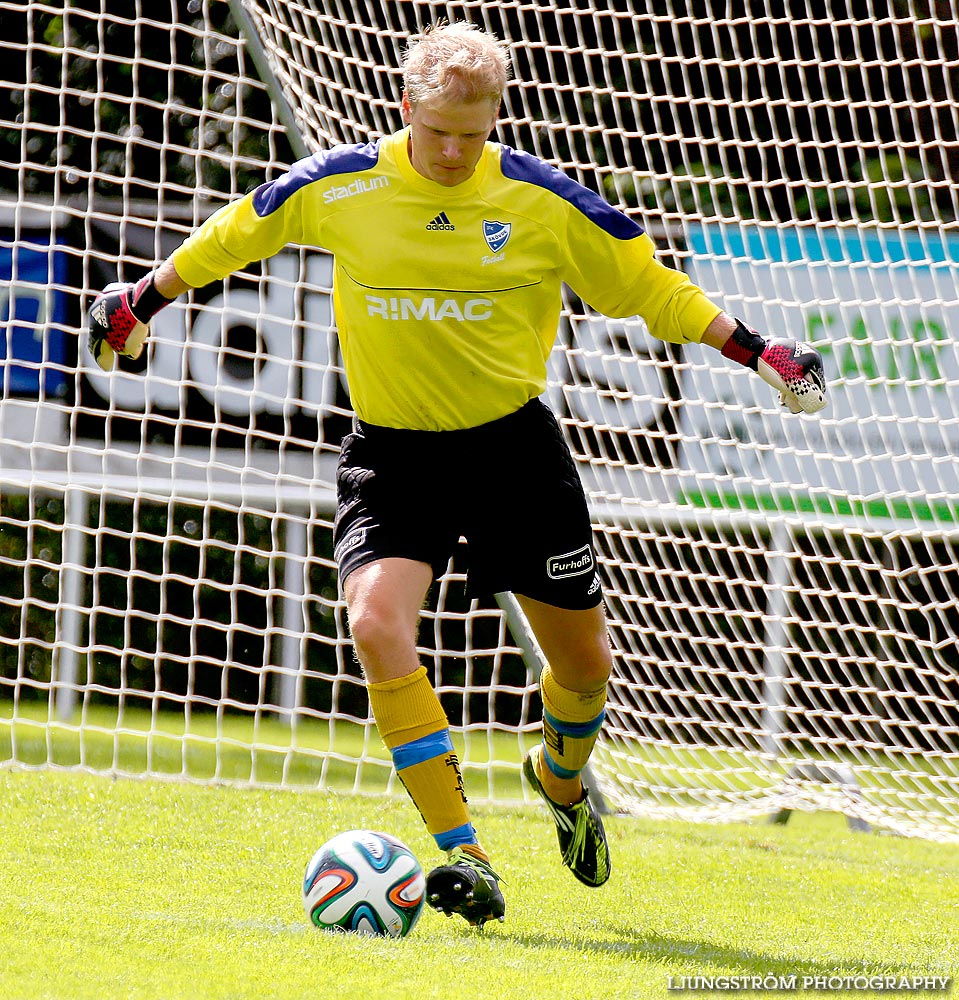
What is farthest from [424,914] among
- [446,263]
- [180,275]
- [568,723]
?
[180,275]

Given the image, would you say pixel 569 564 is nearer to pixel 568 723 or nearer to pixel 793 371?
pixel 568 723

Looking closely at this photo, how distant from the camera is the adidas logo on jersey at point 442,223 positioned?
10.7 ft

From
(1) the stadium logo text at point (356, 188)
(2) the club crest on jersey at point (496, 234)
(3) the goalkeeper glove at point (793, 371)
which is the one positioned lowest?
(3) the goalkeeper glove at point (793, 371)

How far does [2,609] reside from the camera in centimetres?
877

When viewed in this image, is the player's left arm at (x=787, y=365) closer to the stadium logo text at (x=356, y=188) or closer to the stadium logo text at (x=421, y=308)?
the stadium logo text at (x=421, y=308)

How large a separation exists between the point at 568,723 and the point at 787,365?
3.94 feet

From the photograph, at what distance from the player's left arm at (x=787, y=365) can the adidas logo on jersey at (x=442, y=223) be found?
70 centimetres

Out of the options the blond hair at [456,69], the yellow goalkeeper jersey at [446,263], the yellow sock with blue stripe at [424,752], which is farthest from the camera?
the yellow goalkeeper jersey at [446,263]

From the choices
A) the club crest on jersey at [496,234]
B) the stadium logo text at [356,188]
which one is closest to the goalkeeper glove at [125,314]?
the stadium logo text at [356,188]

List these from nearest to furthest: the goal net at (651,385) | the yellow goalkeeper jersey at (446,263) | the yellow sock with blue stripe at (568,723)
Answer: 1. the yellow goalkeeper jersey at (446,263)
2. the yellow sock with blue stripe at (568,723)
3. the goal net at (651,385)

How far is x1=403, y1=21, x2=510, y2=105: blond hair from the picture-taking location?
304 cm

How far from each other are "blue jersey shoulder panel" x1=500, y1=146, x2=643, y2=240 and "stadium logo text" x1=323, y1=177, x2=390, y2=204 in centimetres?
29

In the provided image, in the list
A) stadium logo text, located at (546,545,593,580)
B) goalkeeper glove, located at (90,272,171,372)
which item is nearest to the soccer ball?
stadium logo text, located at (546,545,593,580)

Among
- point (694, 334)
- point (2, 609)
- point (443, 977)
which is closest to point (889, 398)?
point (694, 334)
